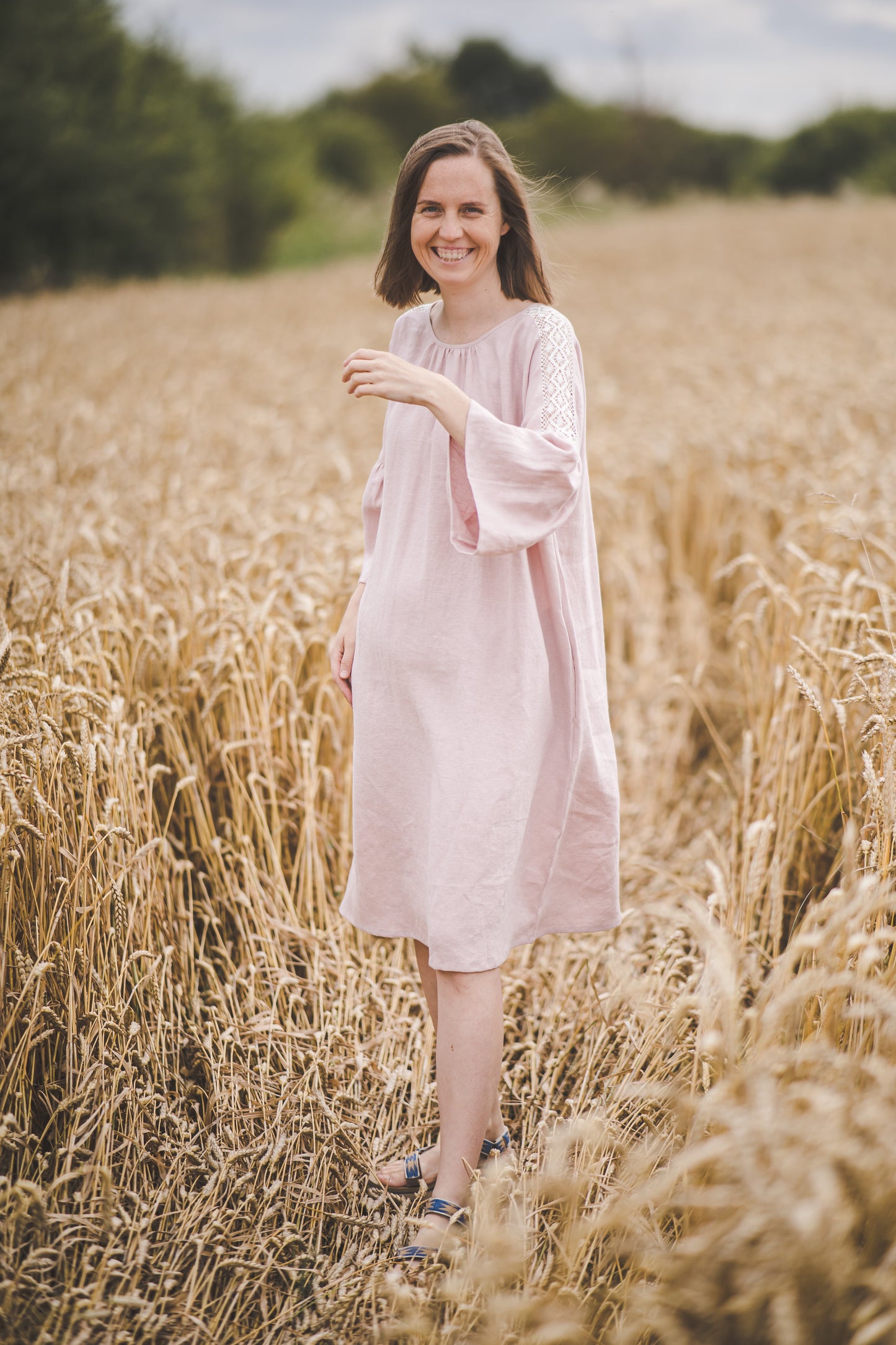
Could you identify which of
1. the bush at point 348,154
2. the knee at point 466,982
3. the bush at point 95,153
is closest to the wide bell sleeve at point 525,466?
the knee at point 466,982

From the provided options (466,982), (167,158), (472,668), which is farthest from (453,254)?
(167,158)

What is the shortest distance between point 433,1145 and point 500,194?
1557 mm

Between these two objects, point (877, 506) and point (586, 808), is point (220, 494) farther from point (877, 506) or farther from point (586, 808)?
point (586, 808)

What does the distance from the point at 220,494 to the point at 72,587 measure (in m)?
1.10

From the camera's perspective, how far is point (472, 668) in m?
1.42

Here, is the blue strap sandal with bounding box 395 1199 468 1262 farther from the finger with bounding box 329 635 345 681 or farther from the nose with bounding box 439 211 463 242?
the nose with bounding box 439 211 463 242

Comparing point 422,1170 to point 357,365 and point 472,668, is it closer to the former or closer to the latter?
point 472,668

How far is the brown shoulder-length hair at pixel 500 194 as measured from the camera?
1.42 metres

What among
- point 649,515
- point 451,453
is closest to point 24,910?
point 451,453

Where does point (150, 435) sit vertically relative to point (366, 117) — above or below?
below

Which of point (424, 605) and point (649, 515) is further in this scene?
point (649, 515)

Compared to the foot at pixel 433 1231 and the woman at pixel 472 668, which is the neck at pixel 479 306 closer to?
the woman at pixel 472 668

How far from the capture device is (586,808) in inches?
61.1

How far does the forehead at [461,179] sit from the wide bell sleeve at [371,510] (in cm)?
39
